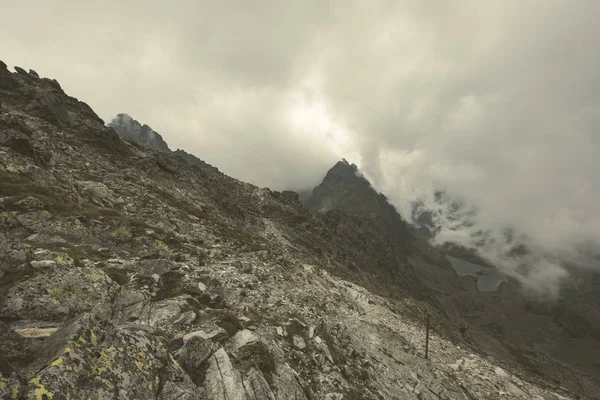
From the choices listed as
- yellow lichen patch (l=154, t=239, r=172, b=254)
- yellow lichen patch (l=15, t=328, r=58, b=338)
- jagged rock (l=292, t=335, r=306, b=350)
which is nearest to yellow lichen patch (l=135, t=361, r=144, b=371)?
yellow lichen patch (l=15, t=328, r=58, b=338)

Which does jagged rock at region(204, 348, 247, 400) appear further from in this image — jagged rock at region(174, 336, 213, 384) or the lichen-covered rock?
the lichen-covered rock

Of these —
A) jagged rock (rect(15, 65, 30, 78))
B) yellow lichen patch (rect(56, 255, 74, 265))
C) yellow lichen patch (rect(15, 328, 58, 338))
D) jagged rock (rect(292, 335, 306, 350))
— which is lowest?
yellow lichen patch (rect(15, 328, 58, 338))

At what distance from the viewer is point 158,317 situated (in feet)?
51.9

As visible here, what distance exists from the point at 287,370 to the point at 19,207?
22.4 metres

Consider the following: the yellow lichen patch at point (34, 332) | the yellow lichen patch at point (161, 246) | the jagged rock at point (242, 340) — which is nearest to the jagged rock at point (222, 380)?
the jagged rock at point (242, 340)

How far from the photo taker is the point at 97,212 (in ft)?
88.8

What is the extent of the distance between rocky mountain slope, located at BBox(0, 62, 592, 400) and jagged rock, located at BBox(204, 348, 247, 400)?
6 cm

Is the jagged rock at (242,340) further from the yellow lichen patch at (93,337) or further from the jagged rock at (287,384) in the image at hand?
the yellow lichen patch at (93,337)

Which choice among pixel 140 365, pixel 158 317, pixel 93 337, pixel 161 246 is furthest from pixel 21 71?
pixel 140 365

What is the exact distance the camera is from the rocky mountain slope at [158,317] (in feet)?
28.7

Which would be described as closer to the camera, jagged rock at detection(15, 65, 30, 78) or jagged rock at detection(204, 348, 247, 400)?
jagged rock at detection(204, 348, 247, 400)

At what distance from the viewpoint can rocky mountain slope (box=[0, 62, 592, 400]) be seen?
28.7 ft

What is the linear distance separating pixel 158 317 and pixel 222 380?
18.9 ft

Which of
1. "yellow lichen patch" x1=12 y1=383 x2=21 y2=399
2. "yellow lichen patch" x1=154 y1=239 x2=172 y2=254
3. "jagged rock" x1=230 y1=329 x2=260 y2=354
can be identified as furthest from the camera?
"yellow lichen patch" x1=154 y1=239 x2=172 y2=254
